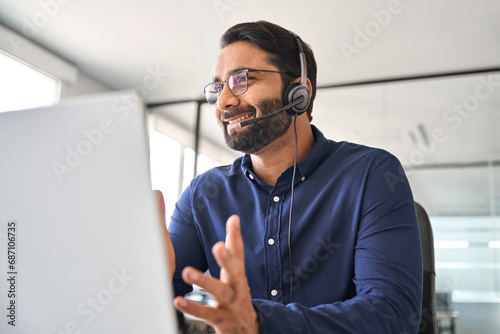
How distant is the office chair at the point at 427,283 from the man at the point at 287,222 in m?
0.19

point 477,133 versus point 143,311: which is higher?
point 477,133

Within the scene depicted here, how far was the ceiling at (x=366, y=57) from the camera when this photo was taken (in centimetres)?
331

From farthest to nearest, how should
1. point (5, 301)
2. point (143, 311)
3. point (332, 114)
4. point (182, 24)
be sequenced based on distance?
point (332, 114) < point (182, 24) < point (5, 301) < point (143, 311)

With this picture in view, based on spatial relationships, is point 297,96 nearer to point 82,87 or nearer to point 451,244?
point 451,244

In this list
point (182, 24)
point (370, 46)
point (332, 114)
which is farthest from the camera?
point (332, 114)

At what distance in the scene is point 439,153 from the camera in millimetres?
4441

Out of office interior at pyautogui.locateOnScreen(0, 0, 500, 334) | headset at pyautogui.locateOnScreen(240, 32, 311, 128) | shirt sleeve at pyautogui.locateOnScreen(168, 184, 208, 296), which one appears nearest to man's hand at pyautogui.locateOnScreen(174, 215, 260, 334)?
shirt sleeve at pyautogui.locateOnScreen(168, 184, 208, 296)

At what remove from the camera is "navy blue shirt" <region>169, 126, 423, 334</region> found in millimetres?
779

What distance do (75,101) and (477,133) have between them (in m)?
4.40

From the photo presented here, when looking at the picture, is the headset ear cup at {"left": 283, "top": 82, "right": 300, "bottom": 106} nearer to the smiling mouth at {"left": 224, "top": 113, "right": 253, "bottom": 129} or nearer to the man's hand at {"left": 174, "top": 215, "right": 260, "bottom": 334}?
the smiling mouth at {"left": 224, "top": 113, "right": 253, "bottom": 129}

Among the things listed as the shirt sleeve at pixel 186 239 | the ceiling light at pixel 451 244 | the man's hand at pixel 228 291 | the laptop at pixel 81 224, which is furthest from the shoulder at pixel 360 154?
the ceiling light at pixel 451 244

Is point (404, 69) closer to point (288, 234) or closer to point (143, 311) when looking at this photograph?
point (288, 234)

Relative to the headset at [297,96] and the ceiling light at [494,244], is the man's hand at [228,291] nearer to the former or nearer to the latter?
the headset at [297,96]

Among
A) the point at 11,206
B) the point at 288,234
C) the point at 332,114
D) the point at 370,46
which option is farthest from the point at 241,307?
Answer: the point at 332,114
